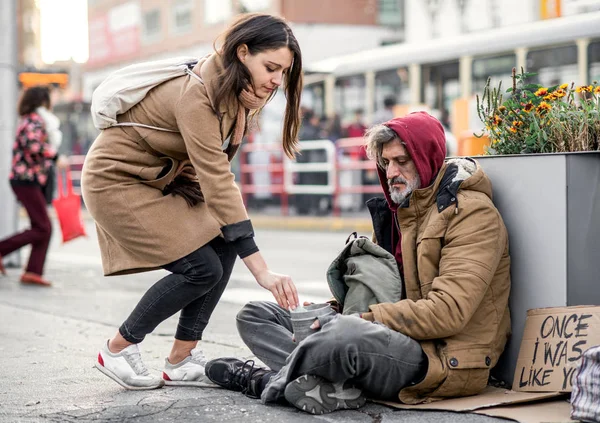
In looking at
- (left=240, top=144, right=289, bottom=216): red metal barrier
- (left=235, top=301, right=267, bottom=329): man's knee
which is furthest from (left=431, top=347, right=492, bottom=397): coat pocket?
(left=240, top=144, right=289, bottom=216): red metal barrier

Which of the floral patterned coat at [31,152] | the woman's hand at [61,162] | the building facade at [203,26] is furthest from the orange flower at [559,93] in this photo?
the building facade at [203,26]

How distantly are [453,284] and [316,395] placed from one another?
0.67 meters

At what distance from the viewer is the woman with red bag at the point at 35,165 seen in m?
8.95

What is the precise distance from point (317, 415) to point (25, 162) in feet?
18.8

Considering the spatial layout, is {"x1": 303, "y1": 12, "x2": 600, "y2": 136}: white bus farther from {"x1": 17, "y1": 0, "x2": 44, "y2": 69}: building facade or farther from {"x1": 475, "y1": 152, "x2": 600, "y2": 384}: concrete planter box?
{"x1": 17, "y1": 0, "x2": 44, "y2": 69}: building facade

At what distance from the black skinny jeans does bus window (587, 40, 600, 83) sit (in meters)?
11.9

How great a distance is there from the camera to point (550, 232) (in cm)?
414

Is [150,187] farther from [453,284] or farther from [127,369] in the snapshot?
[453,284]

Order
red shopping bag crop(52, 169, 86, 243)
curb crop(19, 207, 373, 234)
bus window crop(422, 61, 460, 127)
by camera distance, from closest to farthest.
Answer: red shopping bag crop(52, 169, 86, 243)
curb crop(19, 207, 373, 234)
bus window crop(422, 61, 460, 127)

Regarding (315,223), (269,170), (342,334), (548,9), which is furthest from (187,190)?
(269,170)

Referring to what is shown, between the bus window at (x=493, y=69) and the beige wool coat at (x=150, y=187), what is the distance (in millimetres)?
12627

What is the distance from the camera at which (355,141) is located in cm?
1741

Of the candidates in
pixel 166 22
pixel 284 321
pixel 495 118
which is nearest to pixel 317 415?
pixel 284 321

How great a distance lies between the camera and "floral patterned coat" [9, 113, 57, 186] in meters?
8.95
